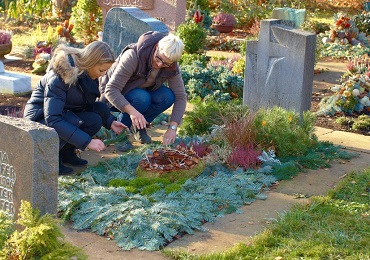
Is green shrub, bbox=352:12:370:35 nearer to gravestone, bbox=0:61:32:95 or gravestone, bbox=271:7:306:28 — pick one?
gravestone, bbox=271:7:306:28

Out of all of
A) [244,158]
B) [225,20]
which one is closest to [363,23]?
[225,20]

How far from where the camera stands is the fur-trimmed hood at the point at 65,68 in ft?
17.5

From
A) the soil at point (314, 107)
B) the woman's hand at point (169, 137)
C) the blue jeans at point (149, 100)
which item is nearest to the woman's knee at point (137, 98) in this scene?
the blue jeans at point (149, 100)

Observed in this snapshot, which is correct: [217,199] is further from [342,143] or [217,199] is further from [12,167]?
[342,143]

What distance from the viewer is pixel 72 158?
5984 millimetres

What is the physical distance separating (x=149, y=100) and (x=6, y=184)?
107 inches

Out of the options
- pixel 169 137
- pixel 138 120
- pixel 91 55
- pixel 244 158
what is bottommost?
pixel 244 158

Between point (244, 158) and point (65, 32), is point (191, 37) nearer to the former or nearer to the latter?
point (65, 32)

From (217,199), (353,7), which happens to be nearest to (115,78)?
(217,199)

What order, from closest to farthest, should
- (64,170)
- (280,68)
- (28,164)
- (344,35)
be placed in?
(28,164) < (64,170) < (280,68) < (344,35)

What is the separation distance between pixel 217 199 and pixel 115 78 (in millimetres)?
1791

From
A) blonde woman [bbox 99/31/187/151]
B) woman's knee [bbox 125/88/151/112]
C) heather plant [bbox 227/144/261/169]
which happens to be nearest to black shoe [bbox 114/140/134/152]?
blonde woman [bbox 99/31/187/151]

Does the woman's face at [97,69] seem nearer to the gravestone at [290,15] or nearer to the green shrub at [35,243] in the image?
the green shrub at [35,243]

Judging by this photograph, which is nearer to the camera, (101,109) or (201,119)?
(101,109)
